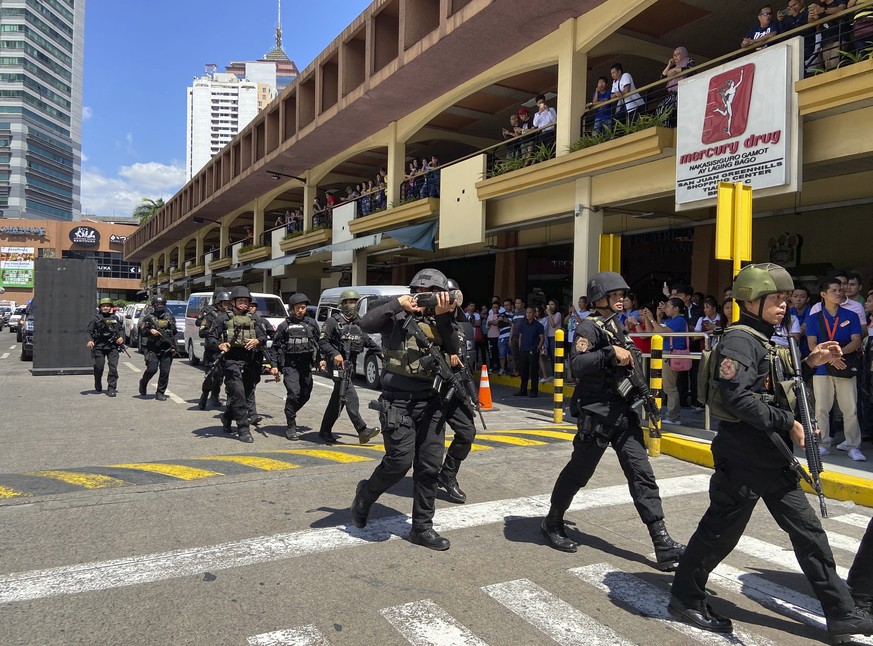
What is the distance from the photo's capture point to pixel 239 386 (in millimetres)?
8070

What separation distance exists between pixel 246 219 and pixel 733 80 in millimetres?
33185

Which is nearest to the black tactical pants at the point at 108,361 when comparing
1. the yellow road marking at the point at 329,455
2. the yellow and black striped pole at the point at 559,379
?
the yellow road marking at the point at 329,455

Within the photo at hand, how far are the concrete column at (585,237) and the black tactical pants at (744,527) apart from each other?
31.5ft

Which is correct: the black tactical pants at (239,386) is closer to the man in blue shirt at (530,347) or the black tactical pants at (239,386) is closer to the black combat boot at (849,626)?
the man in blue shirt at (530,347)

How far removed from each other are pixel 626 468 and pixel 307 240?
72.7ft

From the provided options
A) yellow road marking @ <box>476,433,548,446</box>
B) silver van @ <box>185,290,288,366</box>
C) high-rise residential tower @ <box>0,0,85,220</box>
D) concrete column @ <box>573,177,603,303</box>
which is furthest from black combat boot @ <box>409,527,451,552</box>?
high-rise residential tower @ <box>0,0,85,220</box>

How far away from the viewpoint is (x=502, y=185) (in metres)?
14.4

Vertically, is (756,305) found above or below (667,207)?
below

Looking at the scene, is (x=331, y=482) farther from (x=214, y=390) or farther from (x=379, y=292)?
(x=379, y=292)

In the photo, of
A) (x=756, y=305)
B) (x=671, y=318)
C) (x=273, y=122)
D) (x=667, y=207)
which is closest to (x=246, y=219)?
(x=273, y=122)

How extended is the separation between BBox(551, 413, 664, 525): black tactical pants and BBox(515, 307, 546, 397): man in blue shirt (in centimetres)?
797

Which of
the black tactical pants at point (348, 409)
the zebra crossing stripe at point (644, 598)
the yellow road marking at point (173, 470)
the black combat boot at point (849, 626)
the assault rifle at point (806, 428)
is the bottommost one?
the zebra crossing stripe at point (644, 598)

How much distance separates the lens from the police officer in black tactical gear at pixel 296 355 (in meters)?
8.03

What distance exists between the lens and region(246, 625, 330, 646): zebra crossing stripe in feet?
9.61
